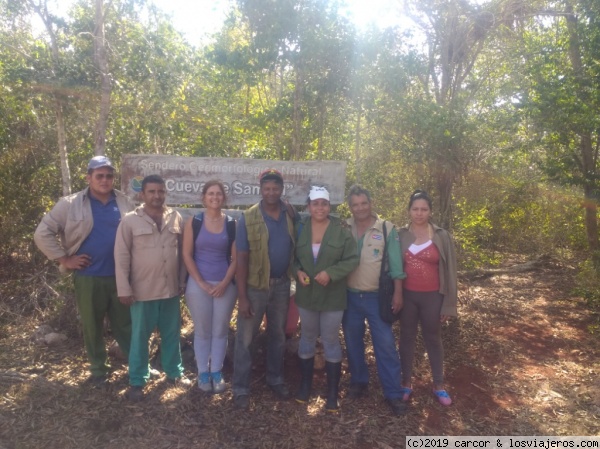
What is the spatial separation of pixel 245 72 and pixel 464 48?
302cm

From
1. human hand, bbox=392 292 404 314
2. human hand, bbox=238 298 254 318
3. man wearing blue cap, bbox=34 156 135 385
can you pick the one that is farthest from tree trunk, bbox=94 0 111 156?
human hand, bbox=392 292 404 314

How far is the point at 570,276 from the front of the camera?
29.2ft

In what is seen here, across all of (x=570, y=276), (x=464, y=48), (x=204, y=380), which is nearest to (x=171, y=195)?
(x=204, y=380)

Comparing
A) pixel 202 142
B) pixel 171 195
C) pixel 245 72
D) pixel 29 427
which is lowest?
pixel 29 427

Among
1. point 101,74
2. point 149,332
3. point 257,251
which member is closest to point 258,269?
point 257,251

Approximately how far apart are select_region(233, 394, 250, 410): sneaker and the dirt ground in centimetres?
5

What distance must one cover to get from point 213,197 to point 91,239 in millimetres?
1124

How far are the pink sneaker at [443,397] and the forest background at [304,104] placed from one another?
2278 millimetres

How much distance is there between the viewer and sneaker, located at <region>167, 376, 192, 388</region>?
4273 mm

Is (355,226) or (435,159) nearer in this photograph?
(355,226)

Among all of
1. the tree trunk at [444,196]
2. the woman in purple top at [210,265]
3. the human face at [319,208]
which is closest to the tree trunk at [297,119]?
the tree trunk at [444,196]

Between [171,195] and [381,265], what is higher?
[171,195]

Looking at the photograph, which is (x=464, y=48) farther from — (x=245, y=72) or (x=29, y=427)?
(x=29, y=427)

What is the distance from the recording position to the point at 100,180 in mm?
3953
